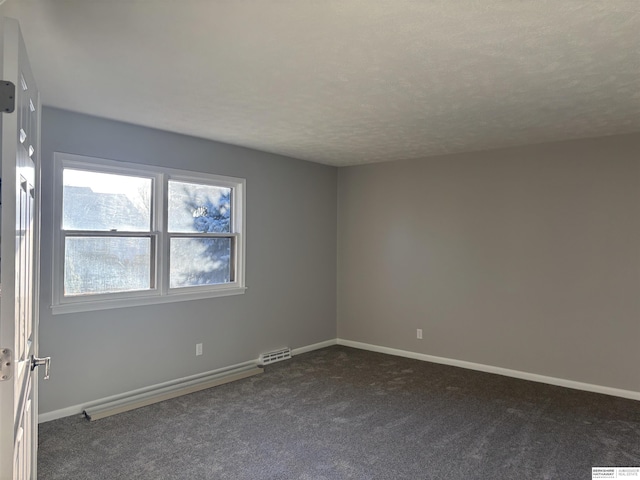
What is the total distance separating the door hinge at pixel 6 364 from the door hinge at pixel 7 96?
682 mm

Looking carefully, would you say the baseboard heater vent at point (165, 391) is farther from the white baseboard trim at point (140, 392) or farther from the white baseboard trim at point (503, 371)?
the white baseboard trim at point (503, 371)

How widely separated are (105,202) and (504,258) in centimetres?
404

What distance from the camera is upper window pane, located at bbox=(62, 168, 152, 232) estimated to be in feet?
12.0

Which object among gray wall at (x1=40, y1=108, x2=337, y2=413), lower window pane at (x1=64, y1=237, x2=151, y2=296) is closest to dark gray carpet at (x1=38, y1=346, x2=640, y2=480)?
gray wall at (x1=40, y1=108, x2=337, y2=413)

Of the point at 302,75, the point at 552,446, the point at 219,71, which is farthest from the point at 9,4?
the point at 552,446

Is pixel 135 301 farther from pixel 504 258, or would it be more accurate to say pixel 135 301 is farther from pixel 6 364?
pixel 504 258

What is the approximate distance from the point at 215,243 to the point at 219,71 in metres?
2.44

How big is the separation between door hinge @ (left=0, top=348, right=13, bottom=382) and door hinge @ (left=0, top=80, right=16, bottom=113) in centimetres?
68

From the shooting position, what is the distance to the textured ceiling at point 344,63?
1932mm

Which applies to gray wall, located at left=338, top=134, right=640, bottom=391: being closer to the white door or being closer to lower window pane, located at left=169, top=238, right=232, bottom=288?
lower window pane, located at left=169, top=238, right=232, bottom=288

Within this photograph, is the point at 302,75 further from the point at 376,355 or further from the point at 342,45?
the point at 376,355

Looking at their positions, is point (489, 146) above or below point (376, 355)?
above

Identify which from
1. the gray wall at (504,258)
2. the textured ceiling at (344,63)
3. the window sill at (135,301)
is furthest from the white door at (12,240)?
the gray wall at (504,258)

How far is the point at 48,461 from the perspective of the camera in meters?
2.84
